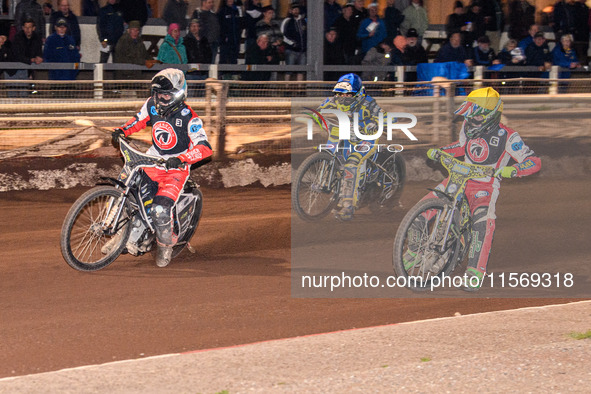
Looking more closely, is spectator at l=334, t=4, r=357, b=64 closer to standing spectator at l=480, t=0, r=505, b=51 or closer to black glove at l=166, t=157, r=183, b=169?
standing spectator at l=480, t=0, r=505, b=51

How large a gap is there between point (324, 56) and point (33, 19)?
17.4ft

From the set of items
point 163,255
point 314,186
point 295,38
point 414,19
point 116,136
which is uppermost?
point 414,19

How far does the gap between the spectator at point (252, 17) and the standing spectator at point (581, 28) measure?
7.24 meters

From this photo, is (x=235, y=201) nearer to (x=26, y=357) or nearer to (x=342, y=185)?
(x=342, y=185)

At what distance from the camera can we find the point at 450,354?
5543 millimetres

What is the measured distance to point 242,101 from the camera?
13836mm

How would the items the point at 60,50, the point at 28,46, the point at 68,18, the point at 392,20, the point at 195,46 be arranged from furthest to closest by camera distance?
the point at 392,20
the point at 195,46
the point at 68,18
the point at 60,50
the point at 28,46

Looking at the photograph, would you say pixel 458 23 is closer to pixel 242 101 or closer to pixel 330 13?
pixel 330 13

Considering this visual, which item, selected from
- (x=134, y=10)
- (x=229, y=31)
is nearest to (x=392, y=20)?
(x=229, y=31)

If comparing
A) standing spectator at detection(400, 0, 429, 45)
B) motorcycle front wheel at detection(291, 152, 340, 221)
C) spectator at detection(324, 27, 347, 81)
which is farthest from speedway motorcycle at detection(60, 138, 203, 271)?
standing spectator at detection(400, 0, 429, 45)

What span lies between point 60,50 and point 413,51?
6.48 m

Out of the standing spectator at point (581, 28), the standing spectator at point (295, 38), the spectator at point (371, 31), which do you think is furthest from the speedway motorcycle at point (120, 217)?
the standing spectator at point (581, 28)

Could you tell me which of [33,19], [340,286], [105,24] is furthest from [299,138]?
[340,286]

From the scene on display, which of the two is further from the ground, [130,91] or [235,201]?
[130,91]
